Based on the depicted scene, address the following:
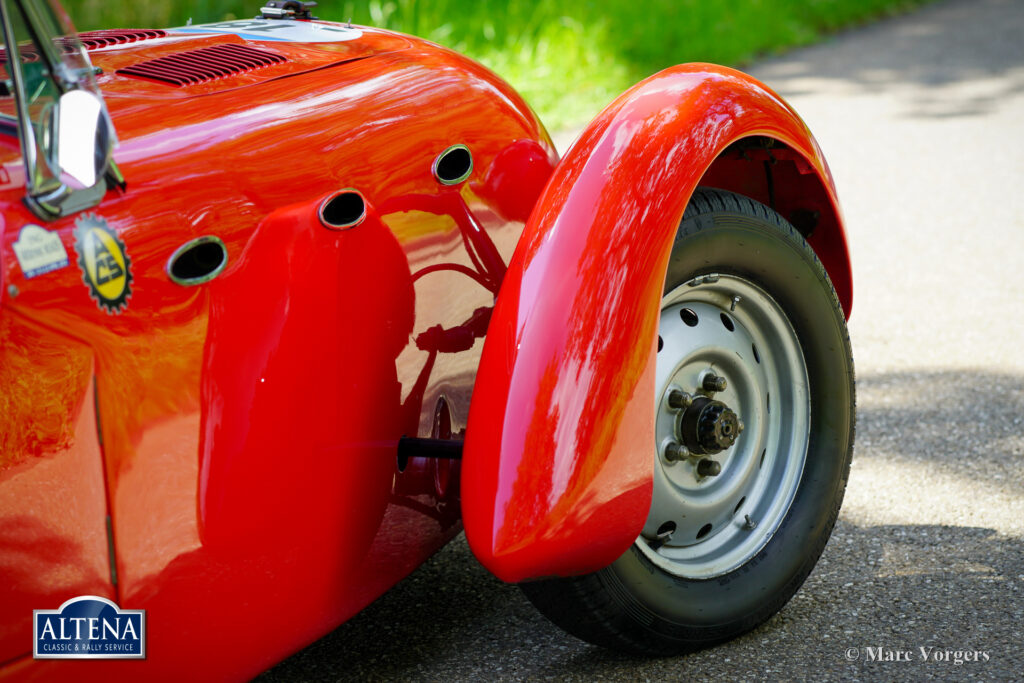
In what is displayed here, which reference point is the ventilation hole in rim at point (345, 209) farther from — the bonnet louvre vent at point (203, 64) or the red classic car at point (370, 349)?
the bonnet louvre vent at point (203, 64)

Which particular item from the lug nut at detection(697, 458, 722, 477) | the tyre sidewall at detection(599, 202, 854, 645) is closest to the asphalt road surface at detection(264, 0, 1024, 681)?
the tyre sidewall at detection(599, 202, 854, 645)

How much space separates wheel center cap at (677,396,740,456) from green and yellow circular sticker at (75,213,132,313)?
100 cm

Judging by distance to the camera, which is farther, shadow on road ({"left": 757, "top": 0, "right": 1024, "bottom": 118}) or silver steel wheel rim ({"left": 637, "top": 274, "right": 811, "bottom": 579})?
shadow on road ({"left": 757, "top": 0, "right": 1024, "bottom": 118})

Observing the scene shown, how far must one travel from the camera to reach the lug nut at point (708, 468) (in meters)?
2.11

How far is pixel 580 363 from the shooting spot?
69.1 inches

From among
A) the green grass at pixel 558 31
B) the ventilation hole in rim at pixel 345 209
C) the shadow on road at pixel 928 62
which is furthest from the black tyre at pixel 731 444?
the shadow on road at pixel 928 62

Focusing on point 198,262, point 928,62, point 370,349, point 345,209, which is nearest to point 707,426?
point 370,349

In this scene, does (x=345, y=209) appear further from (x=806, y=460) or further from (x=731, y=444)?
(x=806, y=460)

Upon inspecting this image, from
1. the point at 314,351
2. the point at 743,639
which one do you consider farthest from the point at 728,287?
the point at 314,351

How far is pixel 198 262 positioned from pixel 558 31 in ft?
19.9

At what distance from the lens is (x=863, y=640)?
2.14 m

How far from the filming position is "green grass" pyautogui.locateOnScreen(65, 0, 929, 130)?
267 inches

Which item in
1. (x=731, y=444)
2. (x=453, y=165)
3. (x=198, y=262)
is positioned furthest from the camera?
(x=731, y=444)

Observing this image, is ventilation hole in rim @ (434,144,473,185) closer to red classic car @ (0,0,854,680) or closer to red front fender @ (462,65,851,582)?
red classic car @ (0,0,854,680)
